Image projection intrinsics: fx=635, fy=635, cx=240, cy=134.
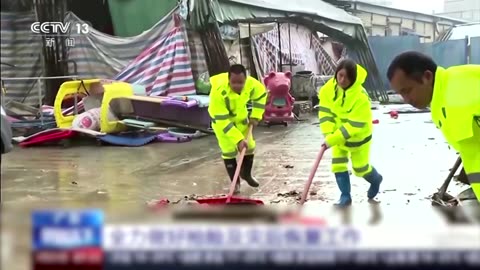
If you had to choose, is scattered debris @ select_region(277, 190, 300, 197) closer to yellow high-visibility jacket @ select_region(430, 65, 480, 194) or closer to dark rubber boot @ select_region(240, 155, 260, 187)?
dark rubber boot @ select_region(240, 155, 260, 187)

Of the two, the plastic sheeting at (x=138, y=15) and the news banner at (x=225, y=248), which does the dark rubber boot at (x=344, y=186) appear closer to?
the news banner at (x=225, y=248)

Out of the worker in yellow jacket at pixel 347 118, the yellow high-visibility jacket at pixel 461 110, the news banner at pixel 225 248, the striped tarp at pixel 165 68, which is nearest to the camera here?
the news banner at pixel 225 248

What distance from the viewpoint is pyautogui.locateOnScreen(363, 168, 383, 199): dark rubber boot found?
5492 millimetres

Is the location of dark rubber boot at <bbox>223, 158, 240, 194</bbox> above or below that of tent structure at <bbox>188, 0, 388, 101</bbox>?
below

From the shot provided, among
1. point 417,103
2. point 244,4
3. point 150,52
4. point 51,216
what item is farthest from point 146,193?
point 244,4

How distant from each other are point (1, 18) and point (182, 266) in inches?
39.0

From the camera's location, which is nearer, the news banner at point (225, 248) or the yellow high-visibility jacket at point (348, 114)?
the news banner at point (225, 248)

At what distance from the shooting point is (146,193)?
6.20 meters

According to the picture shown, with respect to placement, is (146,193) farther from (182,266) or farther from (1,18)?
(182,266)

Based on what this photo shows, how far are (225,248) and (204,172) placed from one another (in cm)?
609

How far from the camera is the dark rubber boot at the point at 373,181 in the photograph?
5.49 meters

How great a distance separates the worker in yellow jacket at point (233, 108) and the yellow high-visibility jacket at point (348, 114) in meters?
0.98

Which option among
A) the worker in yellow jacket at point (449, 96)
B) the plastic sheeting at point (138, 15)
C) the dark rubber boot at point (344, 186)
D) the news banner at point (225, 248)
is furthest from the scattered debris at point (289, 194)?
the plastic sheeting at point (138, 15)

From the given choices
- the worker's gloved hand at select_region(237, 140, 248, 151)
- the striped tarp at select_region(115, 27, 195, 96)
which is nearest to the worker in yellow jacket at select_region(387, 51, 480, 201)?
the worker's gloved hand at select_region(237, 140, 248, 151)
